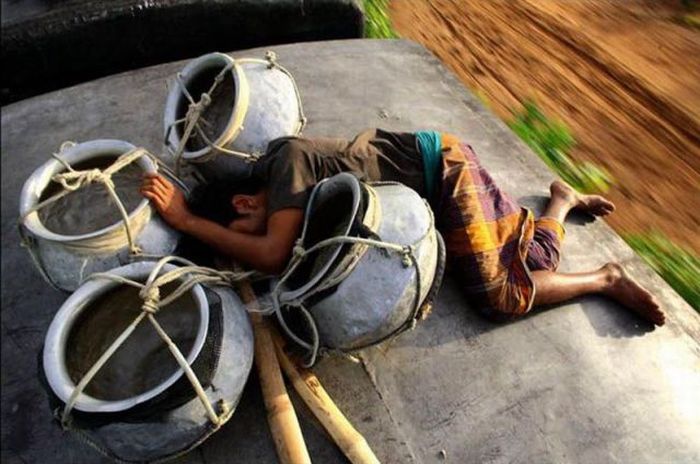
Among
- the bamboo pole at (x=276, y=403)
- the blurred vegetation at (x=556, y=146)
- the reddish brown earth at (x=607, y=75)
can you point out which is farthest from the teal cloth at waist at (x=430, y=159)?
the reddish brown earth at (x=607, y=75)

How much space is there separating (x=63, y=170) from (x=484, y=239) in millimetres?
1442

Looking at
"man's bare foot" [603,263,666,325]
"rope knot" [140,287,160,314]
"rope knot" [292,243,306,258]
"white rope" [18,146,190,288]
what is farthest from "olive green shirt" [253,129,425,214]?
"man's bare foot" [603,263,666,325]

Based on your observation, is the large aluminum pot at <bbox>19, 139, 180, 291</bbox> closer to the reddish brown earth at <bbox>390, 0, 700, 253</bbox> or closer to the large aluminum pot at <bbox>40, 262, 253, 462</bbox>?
the large aluminum pot at <bbox>40, 262, 253, 462</bbox>

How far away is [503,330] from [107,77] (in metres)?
2.33

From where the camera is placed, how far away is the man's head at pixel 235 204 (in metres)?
2.18

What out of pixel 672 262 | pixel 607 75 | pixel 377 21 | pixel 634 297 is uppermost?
pixel 634 297

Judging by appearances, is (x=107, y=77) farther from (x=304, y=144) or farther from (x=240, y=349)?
(x=240, y=349)

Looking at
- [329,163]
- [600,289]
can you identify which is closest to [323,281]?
[329,163]

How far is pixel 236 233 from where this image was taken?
6.87 feet

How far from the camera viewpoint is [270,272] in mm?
2072

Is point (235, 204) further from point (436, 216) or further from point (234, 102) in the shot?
point (436, 216)

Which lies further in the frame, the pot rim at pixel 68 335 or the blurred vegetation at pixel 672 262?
the blurred vegetation at pixel 672 262

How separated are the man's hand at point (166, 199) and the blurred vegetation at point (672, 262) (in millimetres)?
2468

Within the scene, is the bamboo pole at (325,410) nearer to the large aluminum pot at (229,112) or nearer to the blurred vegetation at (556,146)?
the large aluminum pot at (229,112)
